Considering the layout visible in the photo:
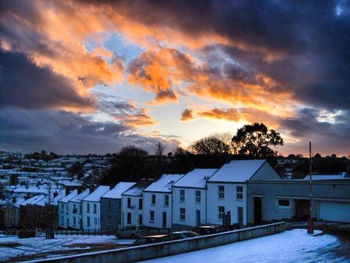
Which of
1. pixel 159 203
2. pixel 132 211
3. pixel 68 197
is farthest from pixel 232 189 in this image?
pixel 68 197

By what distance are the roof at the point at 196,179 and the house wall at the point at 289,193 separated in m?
8.77

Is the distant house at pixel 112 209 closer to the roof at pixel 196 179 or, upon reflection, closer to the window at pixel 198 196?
the roof at pixel 196 179

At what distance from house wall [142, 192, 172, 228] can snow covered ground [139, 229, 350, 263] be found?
34.3m

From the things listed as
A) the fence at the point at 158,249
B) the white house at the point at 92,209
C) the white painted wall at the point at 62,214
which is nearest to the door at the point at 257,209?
the fence at the point at 158,249

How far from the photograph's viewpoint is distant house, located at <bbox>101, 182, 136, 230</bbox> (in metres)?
71.1

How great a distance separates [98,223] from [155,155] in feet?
170

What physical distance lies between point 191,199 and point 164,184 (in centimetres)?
825

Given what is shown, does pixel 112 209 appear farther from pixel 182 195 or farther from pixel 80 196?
pixel 182 195

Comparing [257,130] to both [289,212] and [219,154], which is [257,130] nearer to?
[219,154]

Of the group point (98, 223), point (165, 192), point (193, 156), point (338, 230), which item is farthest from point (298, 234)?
point (193, 156)

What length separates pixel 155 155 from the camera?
12406 cm

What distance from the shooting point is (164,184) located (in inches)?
2474

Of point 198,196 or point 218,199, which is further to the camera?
point 198,196

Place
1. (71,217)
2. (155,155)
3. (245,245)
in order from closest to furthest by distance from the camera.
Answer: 1. (245,245)
2. (71,217)
3. (155,155)
